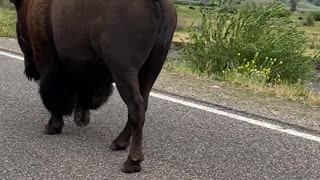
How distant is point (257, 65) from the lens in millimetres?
10641

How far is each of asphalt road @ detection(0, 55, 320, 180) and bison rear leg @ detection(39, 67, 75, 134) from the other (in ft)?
1.01

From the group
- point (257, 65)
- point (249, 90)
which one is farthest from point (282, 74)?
point (249, 90)

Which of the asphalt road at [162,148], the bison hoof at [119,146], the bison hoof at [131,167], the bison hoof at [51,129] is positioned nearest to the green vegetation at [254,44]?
the asphalt road at [162,148]

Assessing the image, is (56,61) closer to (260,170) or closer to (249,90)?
(260,170)

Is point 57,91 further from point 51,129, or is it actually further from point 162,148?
point 162,148

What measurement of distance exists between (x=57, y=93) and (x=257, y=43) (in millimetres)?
5842

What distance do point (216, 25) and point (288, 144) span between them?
555cm

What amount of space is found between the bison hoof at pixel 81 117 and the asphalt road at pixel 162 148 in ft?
0.25

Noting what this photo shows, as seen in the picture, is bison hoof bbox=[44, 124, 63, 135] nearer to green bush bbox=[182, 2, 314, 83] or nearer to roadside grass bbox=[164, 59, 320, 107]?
roadside grass bbox=[164, 59, 320, 107]

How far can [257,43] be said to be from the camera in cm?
1062

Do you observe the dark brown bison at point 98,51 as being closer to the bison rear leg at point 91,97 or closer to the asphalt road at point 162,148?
the bison rear leg at point 91,97

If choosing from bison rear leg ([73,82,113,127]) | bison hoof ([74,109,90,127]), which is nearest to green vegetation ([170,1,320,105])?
bison hoof ([74,109,90,127])

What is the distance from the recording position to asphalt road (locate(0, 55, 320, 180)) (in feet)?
15.6

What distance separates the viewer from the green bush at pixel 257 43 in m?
10.5
